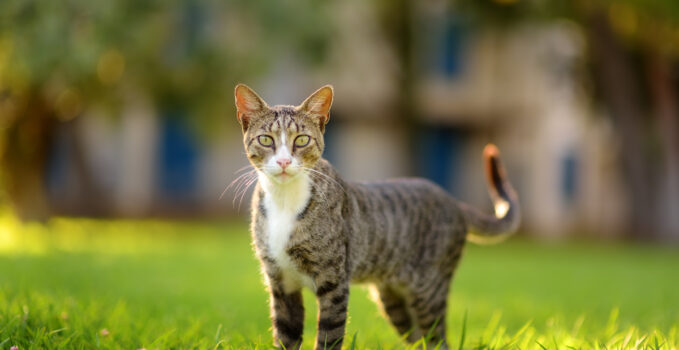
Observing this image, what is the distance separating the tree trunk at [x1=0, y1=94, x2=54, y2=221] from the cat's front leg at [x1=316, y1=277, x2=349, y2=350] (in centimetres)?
1089

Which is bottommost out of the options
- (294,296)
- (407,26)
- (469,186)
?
(469,186)

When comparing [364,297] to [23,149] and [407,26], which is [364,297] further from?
[23,149]

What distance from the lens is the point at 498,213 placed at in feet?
15.0

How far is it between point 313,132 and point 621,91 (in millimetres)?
11897

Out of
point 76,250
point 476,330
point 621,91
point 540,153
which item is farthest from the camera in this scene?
point 540,153

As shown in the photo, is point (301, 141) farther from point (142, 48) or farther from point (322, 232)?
point (142, 48)

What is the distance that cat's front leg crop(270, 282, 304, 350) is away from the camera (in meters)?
3.47

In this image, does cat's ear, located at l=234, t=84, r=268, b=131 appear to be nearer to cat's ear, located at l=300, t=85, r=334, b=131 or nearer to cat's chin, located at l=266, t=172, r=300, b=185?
cat's ear, located at l=300, t=85, r=334, b=131

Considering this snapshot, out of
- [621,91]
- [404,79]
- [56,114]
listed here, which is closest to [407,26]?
[404,79]

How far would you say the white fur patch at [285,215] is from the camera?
3.31m

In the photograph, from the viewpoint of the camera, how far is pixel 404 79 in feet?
44.0

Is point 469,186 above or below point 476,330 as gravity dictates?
below

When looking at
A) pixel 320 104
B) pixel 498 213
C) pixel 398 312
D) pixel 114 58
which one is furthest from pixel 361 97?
pixel 320 104

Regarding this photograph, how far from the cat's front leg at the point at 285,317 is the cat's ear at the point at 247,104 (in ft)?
2.82
